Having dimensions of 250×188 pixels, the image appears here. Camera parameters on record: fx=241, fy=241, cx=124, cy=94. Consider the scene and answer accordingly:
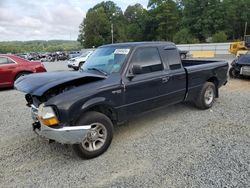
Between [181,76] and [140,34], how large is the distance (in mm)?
75333

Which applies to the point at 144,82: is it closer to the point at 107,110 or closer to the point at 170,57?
the point at 107,110

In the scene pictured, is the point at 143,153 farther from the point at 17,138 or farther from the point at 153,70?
the point at 17,138

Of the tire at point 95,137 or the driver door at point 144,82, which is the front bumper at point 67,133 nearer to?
the tire at point 95,137

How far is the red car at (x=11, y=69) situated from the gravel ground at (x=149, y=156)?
16.1ft

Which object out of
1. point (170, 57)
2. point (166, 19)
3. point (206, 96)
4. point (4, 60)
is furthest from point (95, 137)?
point (166, 19)

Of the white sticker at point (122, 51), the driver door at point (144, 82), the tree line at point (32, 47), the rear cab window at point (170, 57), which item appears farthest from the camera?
the tree line at point (32, 47)

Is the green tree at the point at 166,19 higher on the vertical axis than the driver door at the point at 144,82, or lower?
higher

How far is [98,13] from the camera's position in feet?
264

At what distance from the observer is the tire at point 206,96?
19.7 ft

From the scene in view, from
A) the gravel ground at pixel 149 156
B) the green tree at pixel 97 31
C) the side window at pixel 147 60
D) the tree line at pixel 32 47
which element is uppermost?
the green tree at pixel 97 31

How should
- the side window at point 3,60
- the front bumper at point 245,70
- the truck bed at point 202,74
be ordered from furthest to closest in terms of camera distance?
the side window at point 3,60 < the front bumper at point 245,70 < the truck bed at point 202,74

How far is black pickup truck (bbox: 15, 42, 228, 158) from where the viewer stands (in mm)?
3561

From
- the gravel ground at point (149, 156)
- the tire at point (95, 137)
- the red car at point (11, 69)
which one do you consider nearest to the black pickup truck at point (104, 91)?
the tire at point (95, 137)

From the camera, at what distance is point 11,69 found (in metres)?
10.1
